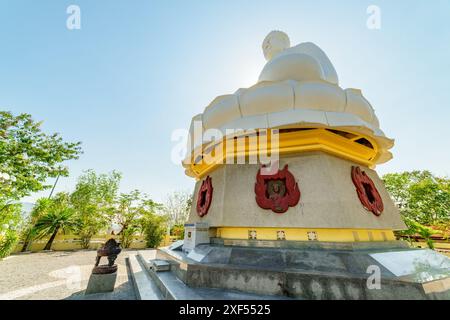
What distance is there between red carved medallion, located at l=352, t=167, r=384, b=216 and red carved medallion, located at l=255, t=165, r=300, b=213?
193cm

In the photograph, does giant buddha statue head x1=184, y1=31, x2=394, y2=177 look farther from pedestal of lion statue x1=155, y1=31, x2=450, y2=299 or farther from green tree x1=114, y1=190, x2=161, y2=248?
green tree x1=114, y1=190, x2=161, y2=248

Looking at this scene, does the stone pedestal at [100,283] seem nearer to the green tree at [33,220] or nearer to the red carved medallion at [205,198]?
the red carved medallion at [205,198]

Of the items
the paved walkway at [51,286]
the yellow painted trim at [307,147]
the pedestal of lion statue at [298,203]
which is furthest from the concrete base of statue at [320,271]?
the yellow painted trim at [307,147]

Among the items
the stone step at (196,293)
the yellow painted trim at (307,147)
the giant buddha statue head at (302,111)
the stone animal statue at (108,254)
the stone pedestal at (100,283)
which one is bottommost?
the stone pedestal at (100,283)

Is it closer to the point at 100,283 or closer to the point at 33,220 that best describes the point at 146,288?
the point at 100,283

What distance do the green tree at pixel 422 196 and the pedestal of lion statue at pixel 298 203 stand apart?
11.5 meters

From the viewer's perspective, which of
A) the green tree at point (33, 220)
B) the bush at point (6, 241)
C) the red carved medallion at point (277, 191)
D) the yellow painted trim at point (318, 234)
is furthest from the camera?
the green tree at point (33, 220)

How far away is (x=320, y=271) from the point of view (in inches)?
138

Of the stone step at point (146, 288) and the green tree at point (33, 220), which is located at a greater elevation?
the green tree at point (33, 220)

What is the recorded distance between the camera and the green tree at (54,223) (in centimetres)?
1614

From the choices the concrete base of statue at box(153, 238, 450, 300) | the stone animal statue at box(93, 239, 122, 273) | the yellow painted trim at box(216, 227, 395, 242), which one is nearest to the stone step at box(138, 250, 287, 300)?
the concrete base of statue at box(153, 238, 450, 300)

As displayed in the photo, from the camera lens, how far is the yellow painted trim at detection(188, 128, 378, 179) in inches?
205

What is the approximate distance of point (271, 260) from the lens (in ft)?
13.3
